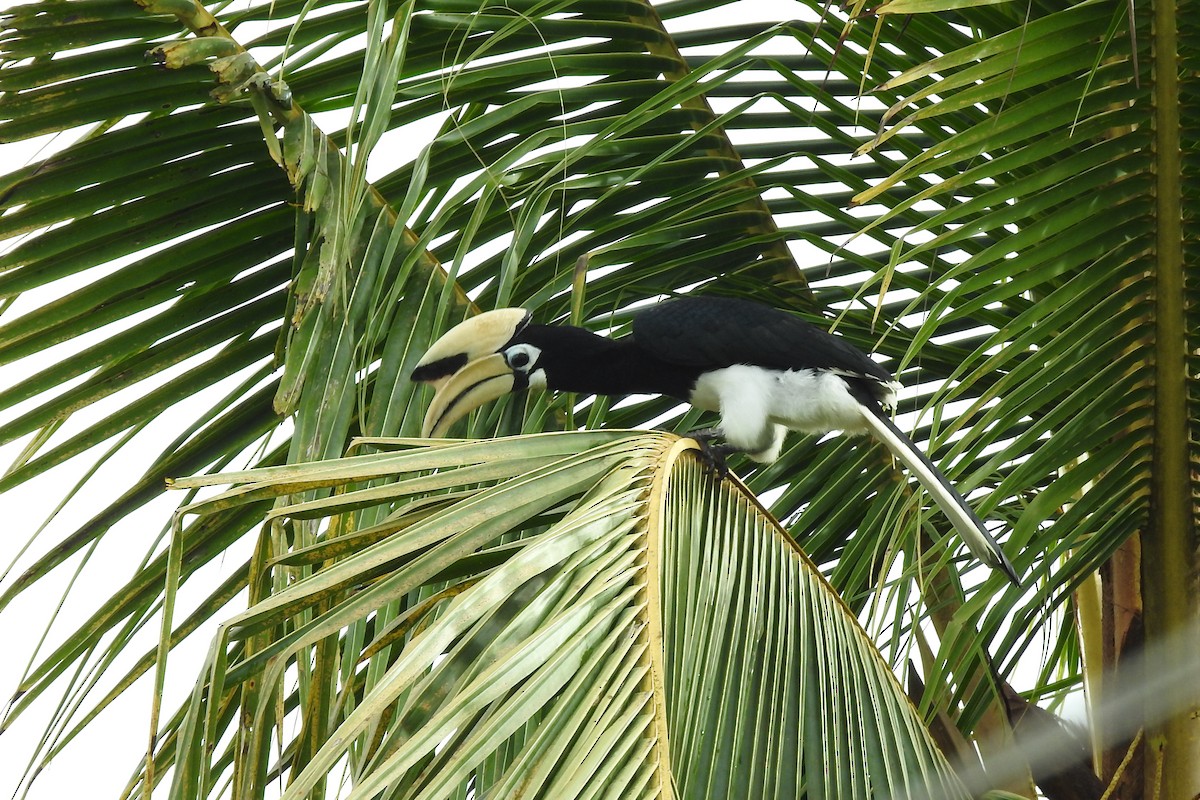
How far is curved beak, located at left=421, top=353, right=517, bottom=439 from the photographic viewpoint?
207cm

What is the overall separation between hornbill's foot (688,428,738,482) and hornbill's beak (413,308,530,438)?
1.15 feet

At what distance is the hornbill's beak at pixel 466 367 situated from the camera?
2.02 m

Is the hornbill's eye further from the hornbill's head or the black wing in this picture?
the black wing

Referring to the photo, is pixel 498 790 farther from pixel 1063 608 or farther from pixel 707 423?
pixel 1063 608

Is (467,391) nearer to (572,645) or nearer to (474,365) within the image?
(474,365)

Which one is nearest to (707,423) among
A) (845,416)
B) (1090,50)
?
(845,416)

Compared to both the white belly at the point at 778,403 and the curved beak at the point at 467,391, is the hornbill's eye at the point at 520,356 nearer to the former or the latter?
the curved beak at the point at 467,391

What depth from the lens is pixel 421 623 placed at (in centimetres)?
150

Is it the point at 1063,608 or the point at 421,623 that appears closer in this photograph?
the point at 421,623

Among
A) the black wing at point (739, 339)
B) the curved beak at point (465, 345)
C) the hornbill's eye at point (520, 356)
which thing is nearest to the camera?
the curved beak at point (465, 345)

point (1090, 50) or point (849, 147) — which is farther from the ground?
point (849, 147)

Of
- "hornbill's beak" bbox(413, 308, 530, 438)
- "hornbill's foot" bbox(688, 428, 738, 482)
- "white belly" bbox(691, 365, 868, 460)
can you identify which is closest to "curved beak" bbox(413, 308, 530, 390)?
"hornbill's beak" bbox(413, 308, 530, 438)

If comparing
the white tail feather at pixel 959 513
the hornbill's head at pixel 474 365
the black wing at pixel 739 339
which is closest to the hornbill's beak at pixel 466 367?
the hornbill's head at pixel 474 365

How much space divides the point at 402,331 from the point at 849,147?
0.97 m
